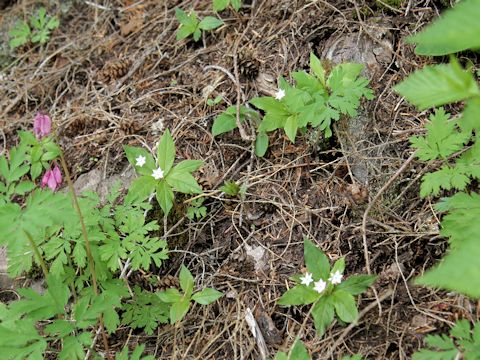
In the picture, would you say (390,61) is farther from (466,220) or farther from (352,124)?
(466,220)

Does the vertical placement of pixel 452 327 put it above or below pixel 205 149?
below

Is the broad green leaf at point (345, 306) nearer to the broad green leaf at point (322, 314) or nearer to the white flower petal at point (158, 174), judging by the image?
the broad green leaf at point (322, 314)

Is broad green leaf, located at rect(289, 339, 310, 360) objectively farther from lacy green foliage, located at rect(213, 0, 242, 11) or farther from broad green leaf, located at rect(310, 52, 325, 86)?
lacy green foliage, located at rect(213, 0, 242, 11)

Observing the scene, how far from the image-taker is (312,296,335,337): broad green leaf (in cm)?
221

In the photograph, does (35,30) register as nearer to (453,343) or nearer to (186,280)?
(186,280)

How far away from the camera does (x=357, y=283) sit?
2.24m

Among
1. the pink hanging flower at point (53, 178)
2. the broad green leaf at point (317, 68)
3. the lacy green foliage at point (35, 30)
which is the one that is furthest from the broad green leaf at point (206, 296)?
the lacy green foliage at point (35, 30)

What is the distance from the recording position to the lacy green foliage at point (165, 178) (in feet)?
8.76

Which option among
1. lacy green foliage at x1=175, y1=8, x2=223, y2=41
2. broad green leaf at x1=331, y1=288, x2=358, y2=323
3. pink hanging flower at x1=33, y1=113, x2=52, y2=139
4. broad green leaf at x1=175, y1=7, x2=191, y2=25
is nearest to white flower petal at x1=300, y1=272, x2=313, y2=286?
broad green leaf at x1=331, y1=288, x2=358, y2=323

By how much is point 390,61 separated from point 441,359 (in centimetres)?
165

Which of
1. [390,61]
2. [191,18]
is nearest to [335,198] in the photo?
[390,61]

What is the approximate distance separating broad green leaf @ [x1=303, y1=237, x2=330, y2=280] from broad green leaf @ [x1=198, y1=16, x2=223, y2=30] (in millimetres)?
1730

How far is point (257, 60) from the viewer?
127 inches

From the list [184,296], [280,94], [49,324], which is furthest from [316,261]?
[49,324]
